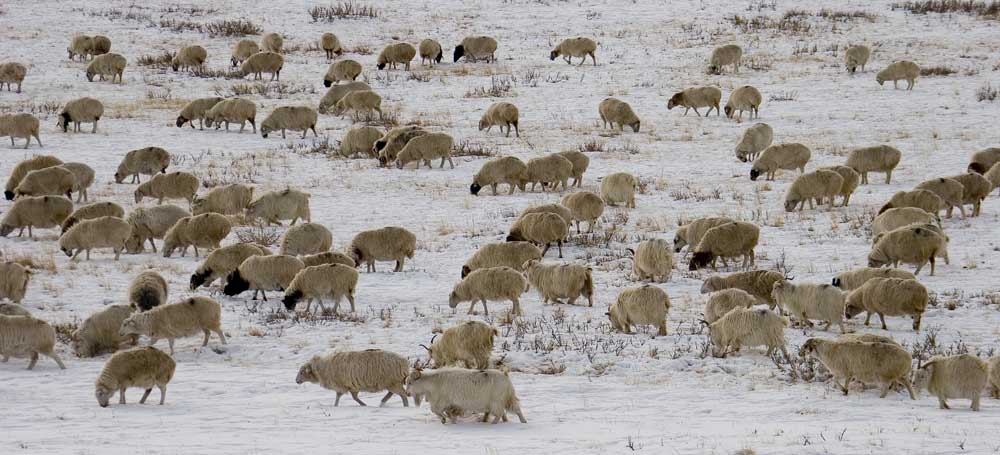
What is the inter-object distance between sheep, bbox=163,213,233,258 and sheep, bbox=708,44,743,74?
67.4 ft

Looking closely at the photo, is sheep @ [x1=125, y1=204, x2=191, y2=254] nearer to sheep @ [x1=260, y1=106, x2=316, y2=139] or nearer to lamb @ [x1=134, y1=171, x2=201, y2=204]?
lamb @ [x1=134, y1=171, x2=201, y2=204]

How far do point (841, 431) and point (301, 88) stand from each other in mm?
26135

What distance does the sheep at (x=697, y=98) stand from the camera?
1160 inches

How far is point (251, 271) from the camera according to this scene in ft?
48.4

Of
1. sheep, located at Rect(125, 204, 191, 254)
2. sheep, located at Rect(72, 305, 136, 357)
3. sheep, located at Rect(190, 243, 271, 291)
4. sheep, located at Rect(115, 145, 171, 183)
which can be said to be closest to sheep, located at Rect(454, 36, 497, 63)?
sheep, located at Rect(115, 145, 171, 183)

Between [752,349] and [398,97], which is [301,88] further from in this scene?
[752,349]

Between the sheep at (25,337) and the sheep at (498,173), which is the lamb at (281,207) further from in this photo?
the sheep at (25,337)

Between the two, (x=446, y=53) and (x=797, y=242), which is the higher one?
(x=446, y=53)

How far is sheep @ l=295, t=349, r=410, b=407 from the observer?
1056 centimetres

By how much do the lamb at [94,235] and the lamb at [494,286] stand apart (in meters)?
5.89

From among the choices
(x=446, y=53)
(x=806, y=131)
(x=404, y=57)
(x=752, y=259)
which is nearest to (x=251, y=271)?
(x=752, y=259)

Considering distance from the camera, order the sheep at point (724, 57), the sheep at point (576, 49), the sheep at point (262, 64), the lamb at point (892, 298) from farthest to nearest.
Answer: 1. the sheep at point (576, 49)
2. the sheep at point (724, 57)
3. the sheep at point (262, 64)
4. the lamb at point (892, 298)

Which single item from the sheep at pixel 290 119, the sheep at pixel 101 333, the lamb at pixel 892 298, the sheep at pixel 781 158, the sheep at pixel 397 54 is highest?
the sheep at pixel 397 54

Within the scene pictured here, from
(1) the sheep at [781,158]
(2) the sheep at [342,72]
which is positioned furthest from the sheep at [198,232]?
(2) the sheep at [342,72]
